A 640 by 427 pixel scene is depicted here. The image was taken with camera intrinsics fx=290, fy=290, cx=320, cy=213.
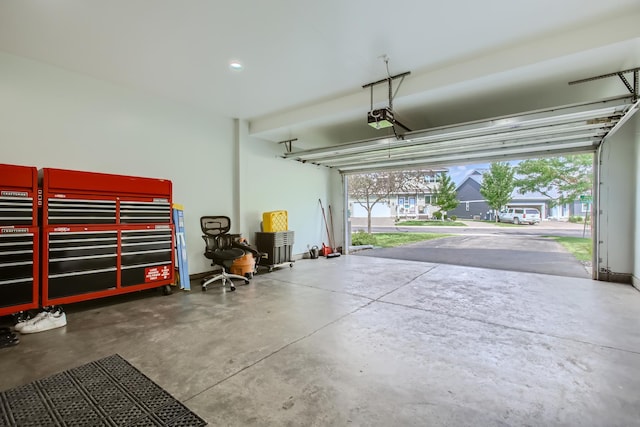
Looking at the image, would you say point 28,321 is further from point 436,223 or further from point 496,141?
point 436,223

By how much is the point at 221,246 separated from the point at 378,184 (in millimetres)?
9437

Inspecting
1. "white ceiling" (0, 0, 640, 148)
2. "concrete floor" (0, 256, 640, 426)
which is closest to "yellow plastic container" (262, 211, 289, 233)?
"concrete floor" (0, 256, 640, 426)

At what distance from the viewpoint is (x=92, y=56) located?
3381 millimetres

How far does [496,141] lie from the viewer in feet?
16.6

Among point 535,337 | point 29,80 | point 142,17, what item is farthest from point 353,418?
point 29,80

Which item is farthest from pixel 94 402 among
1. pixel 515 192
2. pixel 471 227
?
pixel 471 227

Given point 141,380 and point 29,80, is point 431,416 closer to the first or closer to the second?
point 141,380

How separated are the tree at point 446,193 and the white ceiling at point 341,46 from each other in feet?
42.7

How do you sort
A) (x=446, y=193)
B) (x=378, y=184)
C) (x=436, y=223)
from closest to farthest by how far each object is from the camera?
1. (x=378, y=184)
2. (x=446, y=193)
3. (x=436, y=223)

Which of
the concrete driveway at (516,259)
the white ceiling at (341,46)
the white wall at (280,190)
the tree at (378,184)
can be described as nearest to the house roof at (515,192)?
the tree at (378,184)

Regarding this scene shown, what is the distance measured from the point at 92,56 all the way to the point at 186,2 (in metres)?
1.73

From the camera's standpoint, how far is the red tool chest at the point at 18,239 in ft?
9.45

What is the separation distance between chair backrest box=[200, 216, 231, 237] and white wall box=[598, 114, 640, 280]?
6318mm

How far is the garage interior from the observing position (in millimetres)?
1938
